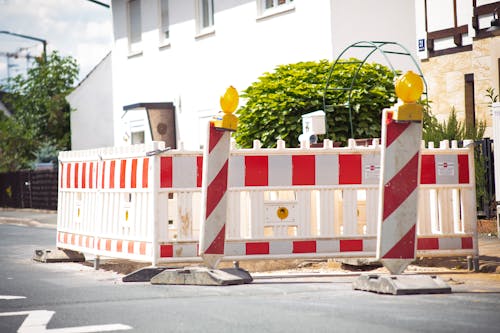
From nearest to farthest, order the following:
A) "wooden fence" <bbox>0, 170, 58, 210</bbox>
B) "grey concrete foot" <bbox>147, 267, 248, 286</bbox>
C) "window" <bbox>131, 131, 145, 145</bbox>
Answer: "grey concrete foot" <bbox>147, 267, 248, 286</bbox>
"window" <bbox>131, 131, 145, 145</bbox>
"wooden fence" <bbox>0, 170, 58, 210</bbox>

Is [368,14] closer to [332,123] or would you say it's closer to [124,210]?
[332,123]

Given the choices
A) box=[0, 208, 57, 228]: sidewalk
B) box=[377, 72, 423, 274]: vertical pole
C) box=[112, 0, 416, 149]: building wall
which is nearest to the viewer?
box=[377, 72, 423, 274]: vertical pole

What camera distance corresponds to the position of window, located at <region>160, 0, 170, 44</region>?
30.5 m

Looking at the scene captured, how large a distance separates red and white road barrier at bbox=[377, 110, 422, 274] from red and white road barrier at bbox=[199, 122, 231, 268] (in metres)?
1.76

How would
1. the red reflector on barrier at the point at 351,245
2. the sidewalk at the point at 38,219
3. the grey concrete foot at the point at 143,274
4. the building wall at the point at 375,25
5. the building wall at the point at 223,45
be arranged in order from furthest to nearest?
the sidewalk at the point at 38,219 < the building wall at the point at 223,45 < the building wall at the point at 375,25 < the red reflector on barrier at the point at 351,245 < the grey concrete foot at the point at 143,274

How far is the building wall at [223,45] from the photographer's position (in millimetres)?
23234

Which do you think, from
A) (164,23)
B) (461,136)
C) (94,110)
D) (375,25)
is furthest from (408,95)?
(94,110)

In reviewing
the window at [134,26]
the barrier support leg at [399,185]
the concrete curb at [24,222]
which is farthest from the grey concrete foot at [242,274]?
the window at [134,26]

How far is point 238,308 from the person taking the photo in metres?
8.98

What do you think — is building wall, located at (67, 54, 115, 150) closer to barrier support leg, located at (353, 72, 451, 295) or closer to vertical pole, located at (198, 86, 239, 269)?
vertical pole, located at (198, 86, 239, 269)

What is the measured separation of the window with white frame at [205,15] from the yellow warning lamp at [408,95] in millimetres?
18133

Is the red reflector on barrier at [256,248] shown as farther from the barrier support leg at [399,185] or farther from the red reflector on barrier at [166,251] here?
the barrier support leg at [399,185]

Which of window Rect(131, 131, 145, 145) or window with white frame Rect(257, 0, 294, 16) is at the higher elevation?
window with white frame Rect(257, 0, 294, 16)

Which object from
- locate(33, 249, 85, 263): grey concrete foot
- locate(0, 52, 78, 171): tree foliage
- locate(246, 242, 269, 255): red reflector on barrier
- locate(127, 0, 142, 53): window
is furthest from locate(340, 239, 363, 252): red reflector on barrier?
locate(0, 52, 78, 171): tree foliage
